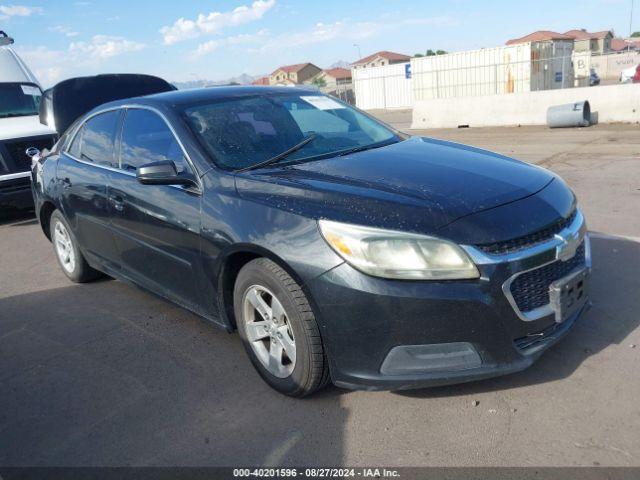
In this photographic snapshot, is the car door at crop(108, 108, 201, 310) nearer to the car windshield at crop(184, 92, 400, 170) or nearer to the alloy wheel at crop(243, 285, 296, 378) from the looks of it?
the car windshield at crop(184, 92, 400, 170)

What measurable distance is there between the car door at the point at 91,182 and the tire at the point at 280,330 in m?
1.67

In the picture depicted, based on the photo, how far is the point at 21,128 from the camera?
343 inches

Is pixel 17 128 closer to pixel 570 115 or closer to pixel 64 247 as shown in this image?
pixel 64 247

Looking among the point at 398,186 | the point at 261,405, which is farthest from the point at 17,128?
the point at 398,186

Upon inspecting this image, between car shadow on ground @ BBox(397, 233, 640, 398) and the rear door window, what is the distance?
286 centimetres

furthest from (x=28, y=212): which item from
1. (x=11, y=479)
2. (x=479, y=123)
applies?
(x=479, y=123)

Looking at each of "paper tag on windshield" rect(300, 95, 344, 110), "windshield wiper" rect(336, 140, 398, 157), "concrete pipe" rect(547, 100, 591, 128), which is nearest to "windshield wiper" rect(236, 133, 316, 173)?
"windshield wiper" rect(336, 140, 398, 157)

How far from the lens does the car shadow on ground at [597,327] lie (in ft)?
9.95

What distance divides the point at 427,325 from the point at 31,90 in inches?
376

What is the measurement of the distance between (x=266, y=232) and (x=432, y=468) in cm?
134

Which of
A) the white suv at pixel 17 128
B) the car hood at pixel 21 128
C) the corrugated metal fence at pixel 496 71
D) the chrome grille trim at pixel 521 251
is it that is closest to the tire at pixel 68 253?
the white suv at pixel 17 128

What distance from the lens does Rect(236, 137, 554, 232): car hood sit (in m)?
2.71

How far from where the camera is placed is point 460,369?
2.66 m

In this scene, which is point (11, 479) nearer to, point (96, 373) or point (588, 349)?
point (96, 373)
